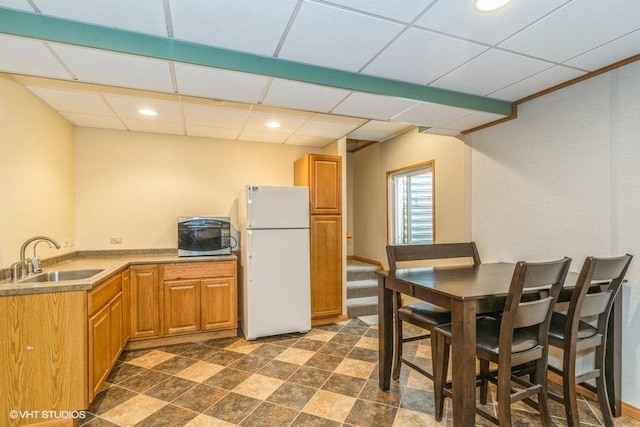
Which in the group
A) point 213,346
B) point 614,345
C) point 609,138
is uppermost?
point 609,138

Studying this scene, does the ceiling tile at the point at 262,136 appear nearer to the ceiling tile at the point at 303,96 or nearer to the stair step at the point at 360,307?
the ceiling tile at the point at 303,96

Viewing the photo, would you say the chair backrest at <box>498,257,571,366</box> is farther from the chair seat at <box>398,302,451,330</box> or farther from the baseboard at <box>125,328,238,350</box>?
the baseboard at <box>125,328,238,350</box>

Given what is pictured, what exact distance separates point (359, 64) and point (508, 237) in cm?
214

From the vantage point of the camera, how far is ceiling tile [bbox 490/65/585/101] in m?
2.35

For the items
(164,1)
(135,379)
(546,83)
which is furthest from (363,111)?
(135,379)

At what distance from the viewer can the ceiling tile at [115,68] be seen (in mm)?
1861

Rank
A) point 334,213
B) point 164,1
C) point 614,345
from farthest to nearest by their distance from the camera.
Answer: point 334,213, point 614,345, point 164,1

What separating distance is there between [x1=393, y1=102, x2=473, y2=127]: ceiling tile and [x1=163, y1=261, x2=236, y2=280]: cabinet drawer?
240 cm

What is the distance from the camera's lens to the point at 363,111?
285cm

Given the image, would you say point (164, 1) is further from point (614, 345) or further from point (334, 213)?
point (614, 345)

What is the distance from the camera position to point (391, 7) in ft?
5.37

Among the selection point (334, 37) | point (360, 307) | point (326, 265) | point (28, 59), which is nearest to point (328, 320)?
point (360, 307)

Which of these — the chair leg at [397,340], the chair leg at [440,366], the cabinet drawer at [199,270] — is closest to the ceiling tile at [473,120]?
the chair leg at [397,340]

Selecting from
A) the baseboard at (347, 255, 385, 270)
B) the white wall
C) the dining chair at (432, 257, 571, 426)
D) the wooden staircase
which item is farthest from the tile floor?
the baseboard at (347, 255, 385, 270)
